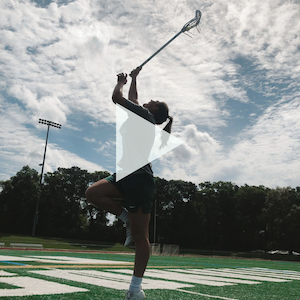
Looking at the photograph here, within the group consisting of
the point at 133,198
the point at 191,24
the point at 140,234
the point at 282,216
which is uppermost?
the point at 282,216

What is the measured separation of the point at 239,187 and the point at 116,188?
252 feet

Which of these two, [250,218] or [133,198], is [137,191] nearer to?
[133,198]

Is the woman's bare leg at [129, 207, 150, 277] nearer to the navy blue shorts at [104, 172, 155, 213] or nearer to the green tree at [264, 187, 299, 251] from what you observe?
the navy blue shorts at [104, 172, 155, 213]

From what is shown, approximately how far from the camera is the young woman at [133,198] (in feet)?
9.20

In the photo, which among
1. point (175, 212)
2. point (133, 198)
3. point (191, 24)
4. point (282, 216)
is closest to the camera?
point (133, 198)

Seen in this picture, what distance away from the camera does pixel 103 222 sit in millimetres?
64000

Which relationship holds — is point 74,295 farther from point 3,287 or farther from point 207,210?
point 207,210

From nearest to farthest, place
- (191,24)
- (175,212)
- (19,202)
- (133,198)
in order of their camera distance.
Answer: (133,198) < (191,24) < (19,202) < (175,212)

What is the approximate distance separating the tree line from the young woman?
53148 millimetres

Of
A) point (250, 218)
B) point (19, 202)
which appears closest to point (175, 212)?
point (250, 218)

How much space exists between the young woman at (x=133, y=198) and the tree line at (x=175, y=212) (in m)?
53.1

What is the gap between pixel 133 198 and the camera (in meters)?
2.82

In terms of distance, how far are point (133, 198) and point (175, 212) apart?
66.7m

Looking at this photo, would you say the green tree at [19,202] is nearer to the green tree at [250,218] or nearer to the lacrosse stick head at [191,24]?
the green tree at [250,218]
